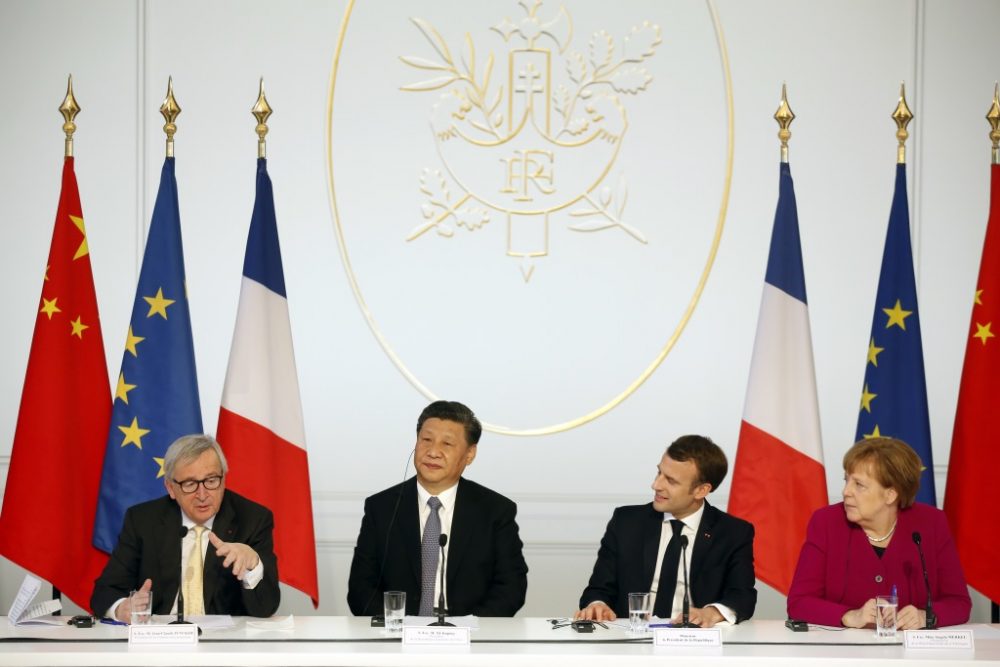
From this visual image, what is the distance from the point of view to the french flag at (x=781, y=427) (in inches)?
173

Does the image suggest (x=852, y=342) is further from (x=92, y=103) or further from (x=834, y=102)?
(x=92, y=103)

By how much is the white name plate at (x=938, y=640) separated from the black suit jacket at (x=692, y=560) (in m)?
0.67

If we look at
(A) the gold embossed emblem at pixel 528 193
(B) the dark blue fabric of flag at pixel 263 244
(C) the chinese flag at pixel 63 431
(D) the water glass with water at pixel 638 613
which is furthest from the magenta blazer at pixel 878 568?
(C) the chinese flag at pixel 63 431

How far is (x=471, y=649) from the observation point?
3.09m

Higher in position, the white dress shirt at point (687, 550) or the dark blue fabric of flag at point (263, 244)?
the dark blue fabric of flag at point (263, 244)

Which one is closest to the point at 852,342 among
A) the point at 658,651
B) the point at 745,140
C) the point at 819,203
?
the point at 819,203

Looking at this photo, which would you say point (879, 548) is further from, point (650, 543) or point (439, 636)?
point (439, 636)

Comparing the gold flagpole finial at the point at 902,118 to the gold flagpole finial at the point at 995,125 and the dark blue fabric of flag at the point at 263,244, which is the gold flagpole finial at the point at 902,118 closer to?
the gold flagpole finial at the point at 995,125

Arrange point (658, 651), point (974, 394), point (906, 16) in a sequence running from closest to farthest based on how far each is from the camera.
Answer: point (658, 651) < point (974, 394) < point (906, 16)

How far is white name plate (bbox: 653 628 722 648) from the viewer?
3131mm

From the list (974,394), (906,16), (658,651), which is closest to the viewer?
(658,651)

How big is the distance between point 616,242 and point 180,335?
196 centimetres

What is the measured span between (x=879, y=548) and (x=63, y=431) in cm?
291

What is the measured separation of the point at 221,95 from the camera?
208 inches
